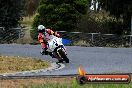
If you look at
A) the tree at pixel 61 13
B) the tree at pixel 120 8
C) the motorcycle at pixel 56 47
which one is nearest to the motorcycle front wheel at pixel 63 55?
the motorcycle at pixel 56 47

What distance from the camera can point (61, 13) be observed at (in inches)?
1340

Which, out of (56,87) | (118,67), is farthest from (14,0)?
(56,87)

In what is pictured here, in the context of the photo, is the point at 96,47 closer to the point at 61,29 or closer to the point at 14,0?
the point at 61,29

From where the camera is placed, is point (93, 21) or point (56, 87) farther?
point (93, 21)

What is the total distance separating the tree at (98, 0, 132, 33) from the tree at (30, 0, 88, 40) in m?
2.18

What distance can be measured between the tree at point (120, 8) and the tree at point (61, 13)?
218 cm

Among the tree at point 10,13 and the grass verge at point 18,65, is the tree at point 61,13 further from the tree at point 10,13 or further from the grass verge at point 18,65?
the grass verge at point 18,65

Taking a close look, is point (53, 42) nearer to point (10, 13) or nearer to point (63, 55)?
point (63, 55)

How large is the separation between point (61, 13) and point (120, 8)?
4.06 m

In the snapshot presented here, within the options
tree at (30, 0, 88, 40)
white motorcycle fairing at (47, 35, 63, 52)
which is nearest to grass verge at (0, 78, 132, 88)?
white motorcycle fairing at (47, 35, 63, 52)

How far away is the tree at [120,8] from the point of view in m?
31.4

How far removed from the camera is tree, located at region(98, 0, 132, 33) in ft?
103

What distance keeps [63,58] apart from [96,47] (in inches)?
362

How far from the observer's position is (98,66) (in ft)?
62.8
